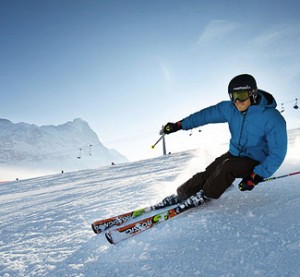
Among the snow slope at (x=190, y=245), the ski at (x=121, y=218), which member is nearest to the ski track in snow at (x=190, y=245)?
the snow slope at (x=190, y=245)

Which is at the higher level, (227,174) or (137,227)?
(227,174)

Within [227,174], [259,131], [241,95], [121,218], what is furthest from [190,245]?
[241,95]

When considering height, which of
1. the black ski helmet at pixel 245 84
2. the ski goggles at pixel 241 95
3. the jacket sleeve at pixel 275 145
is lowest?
the jacket sleeve at pixel 275 145

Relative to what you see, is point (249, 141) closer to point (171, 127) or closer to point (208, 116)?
point (208, 116)

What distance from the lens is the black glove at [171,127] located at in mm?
3631

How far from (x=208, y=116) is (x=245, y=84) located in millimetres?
767

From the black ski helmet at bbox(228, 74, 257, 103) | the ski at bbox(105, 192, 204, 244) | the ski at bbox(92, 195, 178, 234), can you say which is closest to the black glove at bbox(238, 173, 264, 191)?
the ski at bbox(105, 192, 204, 244)

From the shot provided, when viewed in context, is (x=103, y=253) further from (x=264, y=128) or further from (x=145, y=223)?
(x=264, y=128)

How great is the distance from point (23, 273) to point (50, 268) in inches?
8.0

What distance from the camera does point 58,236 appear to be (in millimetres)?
2711

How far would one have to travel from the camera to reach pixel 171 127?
12.0ft

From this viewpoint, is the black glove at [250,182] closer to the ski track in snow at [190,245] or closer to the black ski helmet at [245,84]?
the ski track in snow at [190,245]

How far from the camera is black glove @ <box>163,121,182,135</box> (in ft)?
11.9

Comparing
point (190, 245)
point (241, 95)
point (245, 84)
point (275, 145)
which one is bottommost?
point (190, 245)
